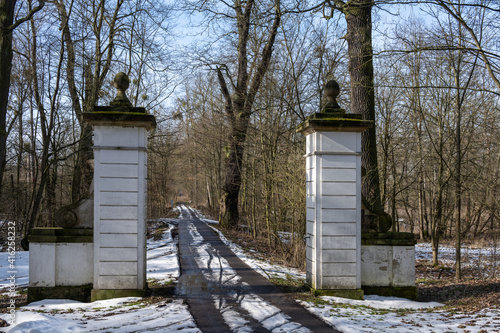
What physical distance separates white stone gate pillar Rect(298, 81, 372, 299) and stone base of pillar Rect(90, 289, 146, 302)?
2.91 metres

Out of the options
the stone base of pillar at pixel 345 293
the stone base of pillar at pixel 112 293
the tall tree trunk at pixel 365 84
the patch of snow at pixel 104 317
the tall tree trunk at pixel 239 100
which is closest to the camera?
the patch of snow at pixel 104 317

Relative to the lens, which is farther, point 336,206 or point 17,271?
point 17,271

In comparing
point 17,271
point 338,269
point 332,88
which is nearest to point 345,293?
point 338,269

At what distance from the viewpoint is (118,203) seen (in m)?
6.27

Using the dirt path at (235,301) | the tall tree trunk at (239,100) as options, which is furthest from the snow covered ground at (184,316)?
the tall tree trunk at (239,100)

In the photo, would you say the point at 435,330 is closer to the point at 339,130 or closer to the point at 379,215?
the point at 379,215

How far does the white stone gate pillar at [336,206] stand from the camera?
21.4 ft

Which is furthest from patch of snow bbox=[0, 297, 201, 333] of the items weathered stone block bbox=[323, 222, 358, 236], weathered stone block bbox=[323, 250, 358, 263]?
Answer: weathered stone block bbox=[323, 222, 358, 236]

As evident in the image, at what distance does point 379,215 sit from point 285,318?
2620 millimetres

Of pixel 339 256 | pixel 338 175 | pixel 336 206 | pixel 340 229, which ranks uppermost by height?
pixel 338 175

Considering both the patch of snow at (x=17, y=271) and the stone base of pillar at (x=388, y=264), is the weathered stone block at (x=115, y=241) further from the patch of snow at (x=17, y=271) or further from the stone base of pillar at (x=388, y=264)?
the stone base of pillar at (x=388, y=264)

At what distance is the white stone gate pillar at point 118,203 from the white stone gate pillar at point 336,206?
9.35 feet

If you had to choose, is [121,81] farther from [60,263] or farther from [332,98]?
[332,98]

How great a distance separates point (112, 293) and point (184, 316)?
5.35 feet
